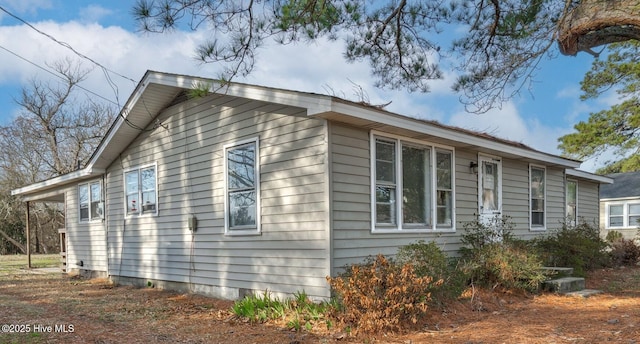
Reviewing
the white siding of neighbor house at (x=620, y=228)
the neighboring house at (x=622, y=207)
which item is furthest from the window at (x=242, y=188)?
the neighboring house at (x=622, y=207)

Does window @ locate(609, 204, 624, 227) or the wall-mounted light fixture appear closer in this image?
the wall-mounted light fixture

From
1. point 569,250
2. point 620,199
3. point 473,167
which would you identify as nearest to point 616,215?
point 620,199

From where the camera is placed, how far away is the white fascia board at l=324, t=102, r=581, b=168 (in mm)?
6531

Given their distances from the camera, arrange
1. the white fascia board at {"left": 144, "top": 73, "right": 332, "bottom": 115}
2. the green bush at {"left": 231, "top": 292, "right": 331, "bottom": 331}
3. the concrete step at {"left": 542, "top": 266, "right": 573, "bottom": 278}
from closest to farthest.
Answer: the green bush at {"left": 231, "top": 292, "right": 331, "bottom": 331} → the white fascia board at {"left": 144, "top": 73, "right": 332, "bottom": 115} → the concrete step at {"left": 542, "top": 266, "right": 573, "bottom": 278}

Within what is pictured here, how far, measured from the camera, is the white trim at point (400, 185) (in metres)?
7.32

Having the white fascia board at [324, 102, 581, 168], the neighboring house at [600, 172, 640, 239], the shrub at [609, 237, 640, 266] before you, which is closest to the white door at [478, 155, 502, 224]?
the white fascia board at [324, 102, 581, 168]

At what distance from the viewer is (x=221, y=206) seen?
8.51 m

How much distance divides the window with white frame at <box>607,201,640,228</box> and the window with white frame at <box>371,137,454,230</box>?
15.8 m

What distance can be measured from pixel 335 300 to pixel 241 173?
119 inches

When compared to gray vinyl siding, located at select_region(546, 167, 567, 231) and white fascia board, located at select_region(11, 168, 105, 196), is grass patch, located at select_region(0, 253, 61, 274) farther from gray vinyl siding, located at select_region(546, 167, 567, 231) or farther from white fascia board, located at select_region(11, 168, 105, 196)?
gray vinyl siding, located at select_region(546, 167, 567, 231)

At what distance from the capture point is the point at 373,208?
728 cm

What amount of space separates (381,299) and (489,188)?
5.30m

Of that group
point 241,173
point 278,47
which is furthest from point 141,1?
point 241,173

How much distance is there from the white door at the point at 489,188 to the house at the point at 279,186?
0.03 m
